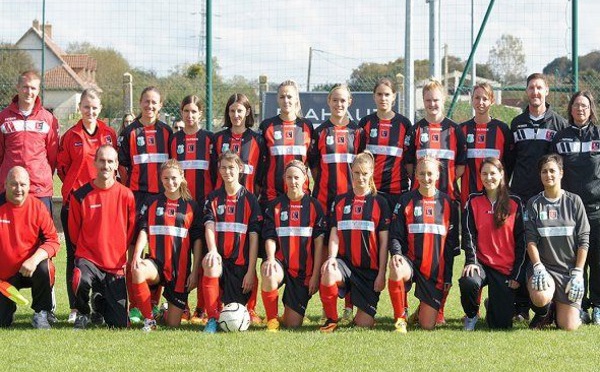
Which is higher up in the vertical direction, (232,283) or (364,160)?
(364,160)

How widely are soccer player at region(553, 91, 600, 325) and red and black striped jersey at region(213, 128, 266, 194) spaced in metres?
2.25

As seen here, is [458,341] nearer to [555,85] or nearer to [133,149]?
[133,149]

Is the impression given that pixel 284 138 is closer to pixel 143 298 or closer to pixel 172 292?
pixel 172 292

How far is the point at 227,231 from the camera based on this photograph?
6219 mm

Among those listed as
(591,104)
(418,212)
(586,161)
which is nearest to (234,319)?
(418,212)

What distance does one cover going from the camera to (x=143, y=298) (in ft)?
19.4

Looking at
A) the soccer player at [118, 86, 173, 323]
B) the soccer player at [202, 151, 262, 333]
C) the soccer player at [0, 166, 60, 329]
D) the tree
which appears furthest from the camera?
the tree

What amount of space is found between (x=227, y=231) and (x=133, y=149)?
1.10 metres

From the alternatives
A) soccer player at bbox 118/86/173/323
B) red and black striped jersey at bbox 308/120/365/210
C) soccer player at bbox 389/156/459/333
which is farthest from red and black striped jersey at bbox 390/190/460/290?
soccer player at bbox 118/86/173/323

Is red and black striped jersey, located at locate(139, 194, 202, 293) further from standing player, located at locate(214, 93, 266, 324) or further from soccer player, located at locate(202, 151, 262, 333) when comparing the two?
standing player, located at locate(214, 93, 266, 324)

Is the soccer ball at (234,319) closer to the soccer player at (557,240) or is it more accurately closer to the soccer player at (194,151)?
the soccer player at (194,151)

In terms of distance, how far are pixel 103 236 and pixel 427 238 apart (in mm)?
2330

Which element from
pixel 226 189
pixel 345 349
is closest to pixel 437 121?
pixel 226 189

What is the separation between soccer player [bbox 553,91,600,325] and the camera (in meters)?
6.18
